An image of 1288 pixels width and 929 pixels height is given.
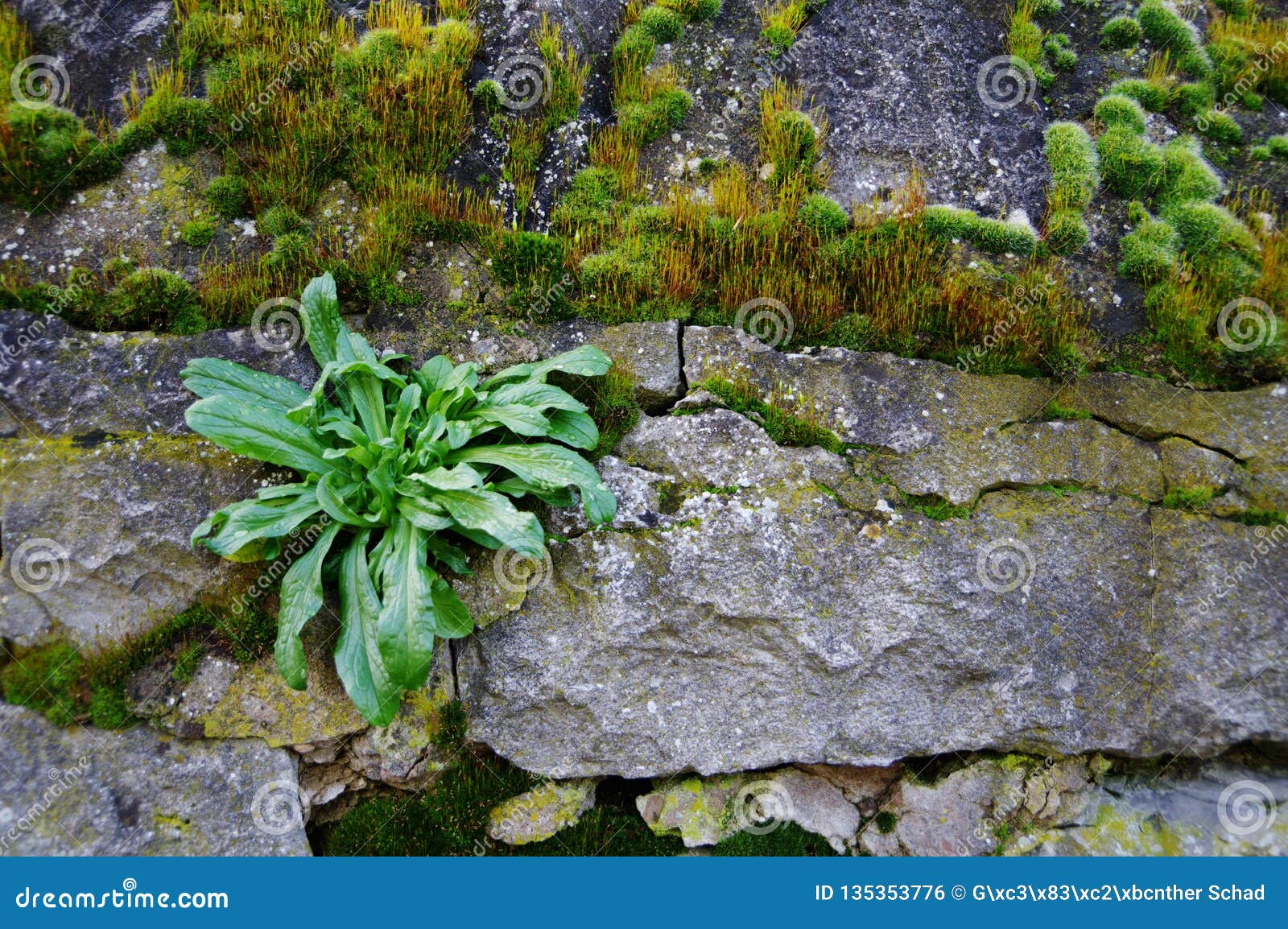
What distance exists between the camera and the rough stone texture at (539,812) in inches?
192

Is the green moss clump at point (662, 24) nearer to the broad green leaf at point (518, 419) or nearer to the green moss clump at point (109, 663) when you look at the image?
the broad green leaf at point (518, 419)

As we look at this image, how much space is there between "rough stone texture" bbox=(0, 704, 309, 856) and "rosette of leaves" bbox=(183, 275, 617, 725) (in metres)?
0.83

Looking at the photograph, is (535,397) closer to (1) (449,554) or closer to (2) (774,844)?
(1) (449,554)

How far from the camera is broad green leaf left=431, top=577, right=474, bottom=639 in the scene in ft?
14.9

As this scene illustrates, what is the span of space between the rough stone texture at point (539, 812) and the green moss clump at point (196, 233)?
14.3 feet

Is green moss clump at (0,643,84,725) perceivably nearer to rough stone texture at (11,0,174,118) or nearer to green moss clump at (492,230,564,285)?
green moss clump at (492,230,564,285)

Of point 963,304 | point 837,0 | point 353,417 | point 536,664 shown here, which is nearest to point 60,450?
point 353,417

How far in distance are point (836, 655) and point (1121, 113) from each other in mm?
4830

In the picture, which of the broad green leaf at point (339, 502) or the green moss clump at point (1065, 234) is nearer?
the broad green leaf at point (339, 502)

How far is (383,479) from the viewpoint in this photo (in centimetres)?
447

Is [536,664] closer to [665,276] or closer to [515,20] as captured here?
[665,276]

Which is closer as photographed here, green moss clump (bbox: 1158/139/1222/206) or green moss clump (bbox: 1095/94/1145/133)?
green moss clump (bbox: 1158/139/1222/206)

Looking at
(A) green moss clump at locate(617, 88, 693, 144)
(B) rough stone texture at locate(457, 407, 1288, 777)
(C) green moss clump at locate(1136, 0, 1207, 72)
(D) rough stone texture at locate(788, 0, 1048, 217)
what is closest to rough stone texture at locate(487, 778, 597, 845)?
(B) rough stone texture at locate(457, 407, 1288, 777)

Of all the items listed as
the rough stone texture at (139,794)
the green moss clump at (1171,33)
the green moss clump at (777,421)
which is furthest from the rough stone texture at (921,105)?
the rough stone texture at (139,794)
